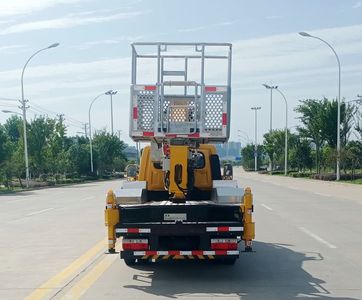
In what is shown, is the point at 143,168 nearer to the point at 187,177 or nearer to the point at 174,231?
the point at 187,177

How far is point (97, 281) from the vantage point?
8.50m

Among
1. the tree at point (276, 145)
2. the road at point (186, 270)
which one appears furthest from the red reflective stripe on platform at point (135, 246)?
the tree at point (276, 145)

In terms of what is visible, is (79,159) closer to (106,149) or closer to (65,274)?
(106,149)

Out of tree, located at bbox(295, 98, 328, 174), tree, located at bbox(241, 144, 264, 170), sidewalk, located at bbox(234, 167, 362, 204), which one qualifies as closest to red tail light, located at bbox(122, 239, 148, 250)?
sidewalk, located at bbox(234, 167, 362, 204)

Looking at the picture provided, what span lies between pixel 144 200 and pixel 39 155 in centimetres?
4742

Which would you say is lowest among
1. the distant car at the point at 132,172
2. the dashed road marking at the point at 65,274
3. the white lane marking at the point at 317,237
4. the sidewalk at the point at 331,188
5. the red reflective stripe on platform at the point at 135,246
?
the sidewalk at the point at 331,188

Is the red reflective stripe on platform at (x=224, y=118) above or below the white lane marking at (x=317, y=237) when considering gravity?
above

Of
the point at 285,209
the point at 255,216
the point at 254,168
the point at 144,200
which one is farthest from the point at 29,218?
the point at 254,168

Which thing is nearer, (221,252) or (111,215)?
(221,252)

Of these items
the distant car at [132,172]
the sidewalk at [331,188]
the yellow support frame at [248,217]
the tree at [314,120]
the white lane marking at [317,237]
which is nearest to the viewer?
the yellow support frame at [248,217]

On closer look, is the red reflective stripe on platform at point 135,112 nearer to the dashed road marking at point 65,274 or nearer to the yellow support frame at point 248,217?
the yellow support frame at point 248,217

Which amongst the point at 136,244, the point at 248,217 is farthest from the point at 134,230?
the point at 248,217

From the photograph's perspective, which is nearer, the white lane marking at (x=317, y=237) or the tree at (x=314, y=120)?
the white lane marking at (x=317, y=237)

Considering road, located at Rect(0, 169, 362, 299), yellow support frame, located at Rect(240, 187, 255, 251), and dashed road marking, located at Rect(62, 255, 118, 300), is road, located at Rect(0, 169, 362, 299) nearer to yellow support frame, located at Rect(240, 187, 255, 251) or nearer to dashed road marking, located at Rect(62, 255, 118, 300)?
dashed road marking, located at Rect(62, 255, 118, 300)
